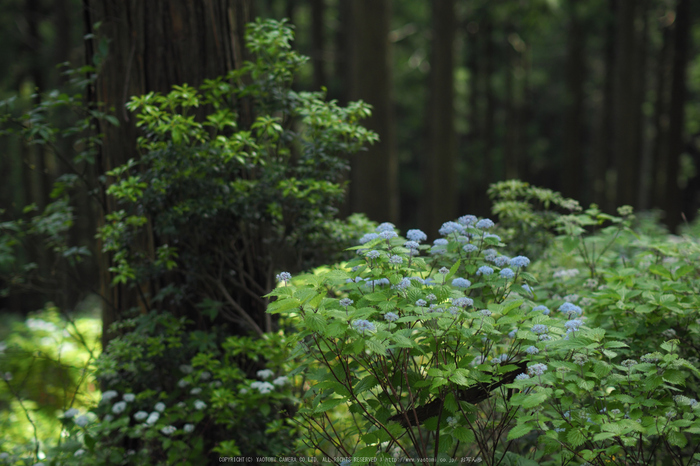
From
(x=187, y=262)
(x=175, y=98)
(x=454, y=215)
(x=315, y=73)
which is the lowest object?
(x=454, y=215)

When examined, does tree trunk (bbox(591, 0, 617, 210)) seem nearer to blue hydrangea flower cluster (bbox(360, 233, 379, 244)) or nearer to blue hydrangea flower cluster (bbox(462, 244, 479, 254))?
blue hydrangea flower cluster (bbox(462, 244, 479, 254))

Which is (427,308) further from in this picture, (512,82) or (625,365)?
(512,82)

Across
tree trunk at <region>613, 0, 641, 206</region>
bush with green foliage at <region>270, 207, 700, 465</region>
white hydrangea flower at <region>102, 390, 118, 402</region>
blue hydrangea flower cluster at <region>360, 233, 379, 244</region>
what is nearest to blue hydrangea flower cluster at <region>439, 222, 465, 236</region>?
bush with green foliage at <region>270, 207, 700, 465</region>

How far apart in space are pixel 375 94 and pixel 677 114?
11.2m

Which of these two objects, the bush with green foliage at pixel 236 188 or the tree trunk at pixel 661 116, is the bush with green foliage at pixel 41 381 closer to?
the bush with green foliage at pixel 236 188

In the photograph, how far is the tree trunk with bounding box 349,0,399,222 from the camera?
8609 mm

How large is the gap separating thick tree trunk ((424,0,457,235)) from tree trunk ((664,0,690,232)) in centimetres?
774

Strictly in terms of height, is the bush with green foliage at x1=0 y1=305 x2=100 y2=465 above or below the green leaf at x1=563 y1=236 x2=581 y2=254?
below

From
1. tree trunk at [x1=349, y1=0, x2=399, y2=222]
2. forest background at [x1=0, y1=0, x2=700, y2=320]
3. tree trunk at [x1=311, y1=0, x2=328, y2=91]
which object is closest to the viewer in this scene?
forest background at [x1=0, y1=0, x2=700, y2=320]

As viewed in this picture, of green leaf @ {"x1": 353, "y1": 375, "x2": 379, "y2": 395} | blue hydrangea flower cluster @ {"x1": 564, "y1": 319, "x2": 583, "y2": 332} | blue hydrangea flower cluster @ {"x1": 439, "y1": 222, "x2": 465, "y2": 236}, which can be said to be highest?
blue hydrangea flower cluster @ {"x1": 439, "y1": 222, "x2": 465, "y2": 236}

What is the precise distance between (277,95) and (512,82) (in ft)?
61.3

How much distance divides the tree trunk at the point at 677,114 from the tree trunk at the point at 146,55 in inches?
588

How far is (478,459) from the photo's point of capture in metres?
2.94

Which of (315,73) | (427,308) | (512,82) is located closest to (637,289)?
(427,308)
